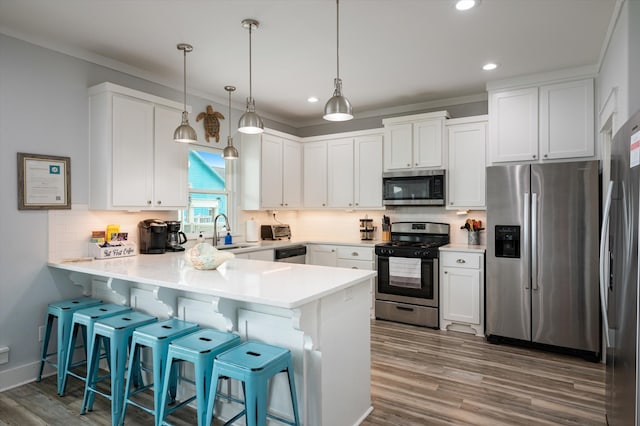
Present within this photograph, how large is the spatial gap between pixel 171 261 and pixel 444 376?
2407 mm

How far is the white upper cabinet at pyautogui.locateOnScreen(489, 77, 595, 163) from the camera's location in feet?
12.0

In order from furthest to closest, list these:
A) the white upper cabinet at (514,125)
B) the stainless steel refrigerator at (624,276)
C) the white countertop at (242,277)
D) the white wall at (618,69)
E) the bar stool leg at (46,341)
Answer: the white upper cabinet at (514,125), the bar stool leg at (46,341), the white wall at (618,69), the white countertop at (242,277), the stainless steel refrigerator at (624,276)

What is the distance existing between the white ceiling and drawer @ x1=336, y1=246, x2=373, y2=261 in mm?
1954

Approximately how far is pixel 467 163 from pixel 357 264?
179cm

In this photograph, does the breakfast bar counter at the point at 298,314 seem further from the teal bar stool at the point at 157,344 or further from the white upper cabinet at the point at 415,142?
the white upper cabinet at the point at 415,142

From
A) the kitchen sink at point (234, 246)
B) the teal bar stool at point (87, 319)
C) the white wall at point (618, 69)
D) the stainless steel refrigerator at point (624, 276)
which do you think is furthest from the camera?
the kitchen sink at point (234, 246)

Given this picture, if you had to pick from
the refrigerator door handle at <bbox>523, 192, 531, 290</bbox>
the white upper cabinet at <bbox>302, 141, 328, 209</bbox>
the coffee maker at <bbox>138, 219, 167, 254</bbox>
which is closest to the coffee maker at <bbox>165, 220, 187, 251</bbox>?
the coffee maker at <bbox>138, 219, 167, 254</bbox>

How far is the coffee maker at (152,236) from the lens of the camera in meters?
3.62

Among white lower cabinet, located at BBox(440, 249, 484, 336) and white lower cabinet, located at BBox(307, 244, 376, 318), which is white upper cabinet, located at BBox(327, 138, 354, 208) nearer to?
white lower cabinet, located at BBox(307, 244, 376, 318)

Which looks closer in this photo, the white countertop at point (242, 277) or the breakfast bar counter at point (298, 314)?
the white countertop at point (242, 277)

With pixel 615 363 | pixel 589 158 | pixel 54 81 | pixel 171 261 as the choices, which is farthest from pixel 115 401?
pixel 589 158

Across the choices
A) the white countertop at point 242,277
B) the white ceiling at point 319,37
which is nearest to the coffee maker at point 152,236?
the white countertop at point 242,277

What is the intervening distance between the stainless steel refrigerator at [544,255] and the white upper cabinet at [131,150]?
322cm

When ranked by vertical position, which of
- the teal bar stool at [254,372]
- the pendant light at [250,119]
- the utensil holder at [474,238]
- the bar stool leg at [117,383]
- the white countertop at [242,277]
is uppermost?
the pendant light at [250,119]
